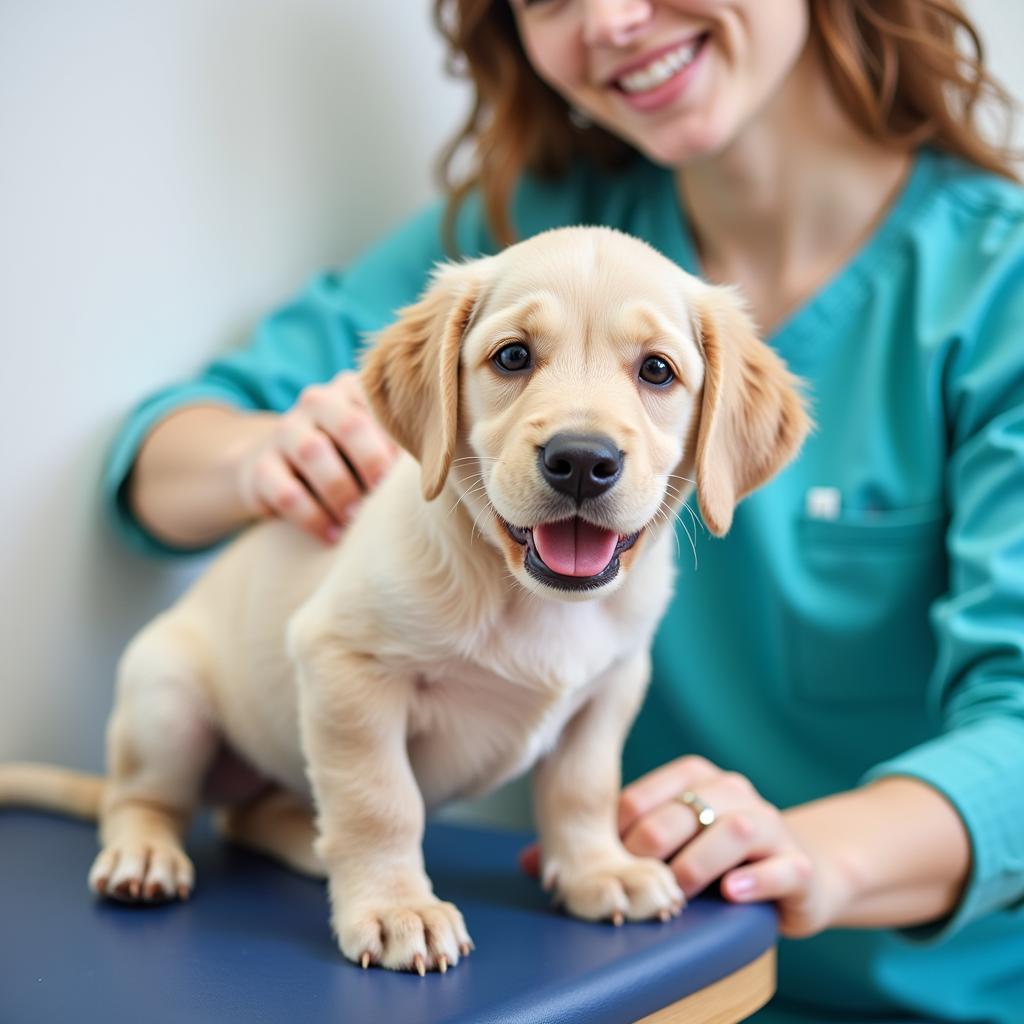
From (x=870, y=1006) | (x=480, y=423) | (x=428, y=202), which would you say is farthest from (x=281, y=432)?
(x=870, y=1006)

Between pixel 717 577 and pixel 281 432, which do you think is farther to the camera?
pixel 717 577

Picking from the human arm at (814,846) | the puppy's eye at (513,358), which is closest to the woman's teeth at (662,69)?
the puppy's eye at (513,358)

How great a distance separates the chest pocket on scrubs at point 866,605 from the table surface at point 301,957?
24.1 inches

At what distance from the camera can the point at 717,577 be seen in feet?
6.39

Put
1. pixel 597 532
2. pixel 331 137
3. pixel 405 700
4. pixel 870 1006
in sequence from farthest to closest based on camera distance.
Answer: pixel 331 137
pixel 870 1006
pixel 405 700
pixel 597 532

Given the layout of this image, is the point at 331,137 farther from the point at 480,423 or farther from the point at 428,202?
the point at 480,423

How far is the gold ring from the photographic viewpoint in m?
1.34

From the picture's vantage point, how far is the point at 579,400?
1.08m

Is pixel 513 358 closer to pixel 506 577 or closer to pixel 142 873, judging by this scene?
pixel 506 577

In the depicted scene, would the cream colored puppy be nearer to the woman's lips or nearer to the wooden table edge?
the wooden table edge

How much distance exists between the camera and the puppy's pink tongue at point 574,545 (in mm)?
1095

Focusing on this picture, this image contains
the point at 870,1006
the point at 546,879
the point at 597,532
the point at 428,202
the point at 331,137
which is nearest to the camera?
the point at 597,532

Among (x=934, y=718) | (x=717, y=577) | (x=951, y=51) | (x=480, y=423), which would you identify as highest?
(x=951, y=51)

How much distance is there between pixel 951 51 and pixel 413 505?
3.98 ft
